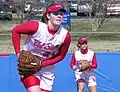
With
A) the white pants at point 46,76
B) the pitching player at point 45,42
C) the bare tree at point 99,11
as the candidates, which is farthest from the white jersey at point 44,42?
the bare tree at point 99,11

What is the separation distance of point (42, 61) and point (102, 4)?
15835 millimetres

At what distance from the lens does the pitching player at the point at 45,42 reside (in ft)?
17.6

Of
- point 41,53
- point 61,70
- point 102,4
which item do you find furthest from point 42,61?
point 102,4

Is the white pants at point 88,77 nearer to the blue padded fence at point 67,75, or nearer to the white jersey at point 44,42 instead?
the blue padded fence at point 67,75

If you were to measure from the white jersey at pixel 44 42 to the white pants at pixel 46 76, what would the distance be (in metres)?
0.16

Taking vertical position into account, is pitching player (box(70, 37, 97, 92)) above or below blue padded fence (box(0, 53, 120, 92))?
above

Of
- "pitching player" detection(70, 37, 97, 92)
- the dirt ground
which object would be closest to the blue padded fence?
"pitching player" detection(70, 37, 97, 92)

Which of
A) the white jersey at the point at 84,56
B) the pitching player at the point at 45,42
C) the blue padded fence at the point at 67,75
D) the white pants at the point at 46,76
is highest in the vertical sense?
the pitching player at the point at 45,42

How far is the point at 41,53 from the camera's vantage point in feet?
18.2

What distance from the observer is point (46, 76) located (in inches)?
219

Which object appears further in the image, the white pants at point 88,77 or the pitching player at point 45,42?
the white pants at point 88,77

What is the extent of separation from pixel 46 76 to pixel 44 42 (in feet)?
1.55

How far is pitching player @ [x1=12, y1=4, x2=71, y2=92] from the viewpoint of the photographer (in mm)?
5352

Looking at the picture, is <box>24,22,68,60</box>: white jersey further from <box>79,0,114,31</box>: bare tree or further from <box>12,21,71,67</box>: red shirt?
<box>79,0,114,31</box>: bare tree
